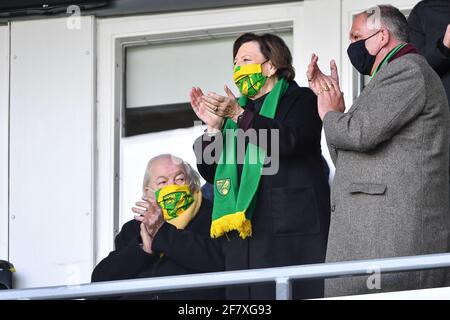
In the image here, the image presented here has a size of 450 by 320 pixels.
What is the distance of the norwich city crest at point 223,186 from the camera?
7219mm

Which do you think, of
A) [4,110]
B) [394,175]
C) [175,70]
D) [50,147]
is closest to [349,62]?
[175,70]

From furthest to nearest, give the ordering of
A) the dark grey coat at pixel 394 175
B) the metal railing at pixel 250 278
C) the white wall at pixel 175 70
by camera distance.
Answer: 1. the white wall at pixel 175 70
2. the dark grey coat at pixel 394 175
3. the metal railing at pixel 250 278

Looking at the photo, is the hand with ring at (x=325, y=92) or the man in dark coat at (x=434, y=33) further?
the man in dark coat at (x=434, y=33)

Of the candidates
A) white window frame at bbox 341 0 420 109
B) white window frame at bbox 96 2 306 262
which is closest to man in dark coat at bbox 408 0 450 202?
white window frame at bbox 341 0 420 109

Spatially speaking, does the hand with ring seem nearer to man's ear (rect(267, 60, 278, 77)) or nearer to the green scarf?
the green scarf

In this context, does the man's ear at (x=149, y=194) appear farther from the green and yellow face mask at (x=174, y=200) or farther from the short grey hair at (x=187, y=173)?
the green and yellow face mask at (x=174, y=200)

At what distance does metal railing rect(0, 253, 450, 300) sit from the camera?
5828 millimetres

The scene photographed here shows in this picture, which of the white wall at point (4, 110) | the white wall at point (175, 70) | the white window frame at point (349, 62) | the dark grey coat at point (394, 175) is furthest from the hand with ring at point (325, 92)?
the white wall at point (4, 110)

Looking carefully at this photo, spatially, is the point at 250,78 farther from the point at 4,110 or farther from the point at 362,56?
the point at 4,110

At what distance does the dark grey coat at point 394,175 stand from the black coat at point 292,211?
59 centimetres

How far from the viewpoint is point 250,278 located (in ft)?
20.0

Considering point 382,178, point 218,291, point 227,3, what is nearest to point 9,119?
point 227,3

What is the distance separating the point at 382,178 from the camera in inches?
249

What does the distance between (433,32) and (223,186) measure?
1318mm
